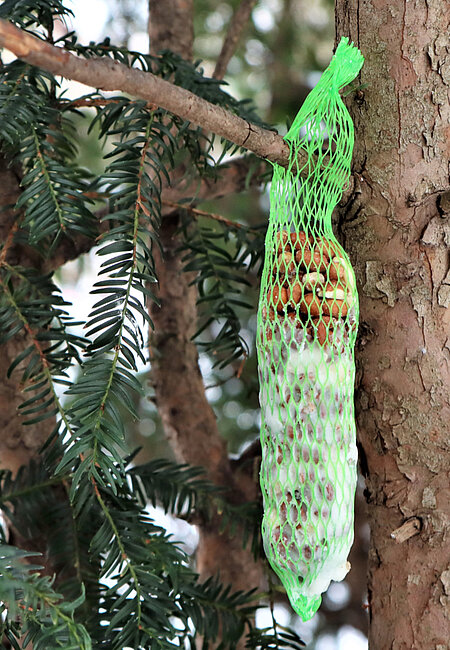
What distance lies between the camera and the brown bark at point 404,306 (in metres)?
0.69

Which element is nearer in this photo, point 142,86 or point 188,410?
point 142,86

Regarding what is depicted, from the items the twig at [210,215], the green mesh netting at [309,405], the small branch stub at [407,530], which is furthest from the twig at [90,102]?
the small branch stub at [407,530]

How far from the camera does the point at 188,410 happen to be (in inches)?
44.2

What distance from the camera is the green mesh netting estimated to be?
63 cm

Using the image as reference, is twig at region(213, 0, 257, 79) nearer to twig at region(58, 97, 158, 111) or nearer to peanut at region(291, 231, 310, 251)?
twig at region(58, 97, 158, 111)

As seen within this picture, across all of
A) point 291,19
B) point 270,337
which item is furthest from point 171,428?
point 291,19

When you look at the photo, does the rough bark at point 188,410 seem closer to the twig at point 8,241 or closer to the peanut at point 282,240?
the twig at point 8,241

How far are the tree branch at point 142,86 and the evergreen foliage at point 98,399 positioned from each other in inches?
5.2

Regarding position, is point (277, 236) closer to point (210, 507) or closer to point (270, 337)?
point (270, 337)

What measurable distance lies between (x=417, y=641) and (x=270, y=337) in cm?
32

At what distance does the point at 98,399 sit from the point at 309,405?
0.19 m

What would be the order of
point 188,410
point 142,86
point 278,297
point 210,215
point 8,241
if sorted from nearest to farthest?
point 142,86
point 278,297
point 8,241
point 210,215
point 188,410

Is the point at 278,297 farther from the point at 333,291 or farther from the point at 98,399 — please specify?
the point at 98,399

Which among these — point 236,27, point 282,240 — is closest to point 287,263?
point 282,240
